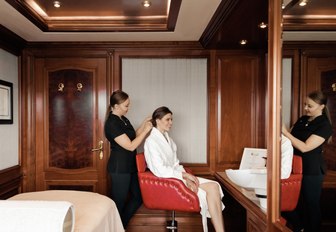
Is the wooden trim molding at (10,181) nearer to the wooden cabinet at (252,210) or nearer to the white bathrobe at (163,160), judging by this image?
the white bathrobe at (163,160)

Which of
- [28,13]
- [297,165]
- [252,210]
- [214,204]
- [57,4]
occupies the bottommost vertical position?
[214,204]

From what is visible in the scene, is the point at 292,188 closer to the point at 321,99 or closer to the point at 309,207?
the point at 309,207

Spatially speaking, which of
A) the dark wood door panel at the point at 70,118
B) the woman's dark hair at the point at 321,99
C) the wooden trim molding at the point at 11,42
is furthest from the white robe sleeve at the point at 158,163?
the wooden trim molding at the point at 11,42

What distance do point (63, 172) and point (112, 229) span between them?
1.79 m

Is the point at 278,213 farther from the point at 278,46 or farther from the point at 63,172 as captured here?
the point at 63,172

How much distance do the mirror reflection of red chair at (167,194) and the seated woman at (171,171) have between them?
0.19ft

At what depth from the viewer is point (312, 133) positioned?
146 centimetres

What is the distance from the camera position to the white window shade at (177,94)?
12.4 ft

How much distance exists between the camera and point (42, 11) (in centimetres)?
305

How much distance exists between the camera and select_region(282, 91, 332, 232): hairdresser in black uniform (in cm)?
135

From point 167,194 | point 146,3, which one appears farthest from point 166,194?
point 146,3

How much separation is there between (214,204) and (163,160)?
60 centimetres

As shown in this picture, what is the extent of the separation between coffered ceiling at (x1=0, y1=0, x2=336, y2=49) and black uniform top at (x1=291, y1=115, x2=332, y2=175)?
1.06m

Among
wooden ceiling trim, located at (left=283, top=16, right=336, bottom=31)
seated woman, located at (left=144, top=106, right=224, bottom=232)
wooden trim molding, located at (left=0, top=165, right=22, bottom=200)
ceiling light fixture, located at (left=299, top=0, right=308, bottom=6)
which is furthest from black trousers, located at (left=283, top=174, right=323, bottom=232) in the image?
wooden trim molding, located at (left=0, top=165, right=22, bottom=200)
